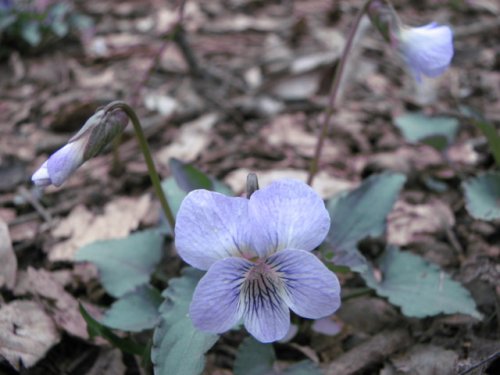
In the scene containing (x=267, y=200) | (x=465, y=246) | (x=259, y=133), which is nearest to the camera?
(x=267, y=200)

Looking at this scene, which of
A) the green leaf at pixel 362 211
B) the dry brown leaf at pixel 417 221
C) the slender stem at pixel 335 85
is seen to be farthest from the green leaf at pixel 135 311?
the dry brown leaf at pixel 417 221

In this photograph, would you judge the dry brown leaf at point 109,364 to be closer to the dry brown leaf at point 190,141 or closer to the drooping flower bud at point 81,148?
the drooping flower bud at point 81,148

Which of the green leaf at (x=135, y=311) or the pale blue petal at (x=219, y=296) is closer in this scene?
the pale blue petal at (x=219, y=296)

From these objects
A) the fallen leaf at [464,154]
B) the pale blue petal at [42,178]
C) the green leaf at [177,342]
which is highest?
the pale blue petal at [42,178]

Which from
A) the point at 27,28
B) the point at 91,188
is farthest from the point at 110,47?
the point at 91,188

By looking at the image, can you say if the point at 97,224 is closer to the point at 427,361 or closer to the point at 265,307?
the point at 265,307

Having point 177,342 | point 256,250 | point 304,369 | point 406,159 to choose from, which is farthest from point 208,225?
point 406,159

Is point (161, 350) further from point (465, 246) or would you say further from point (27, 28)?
point (27, 28)
